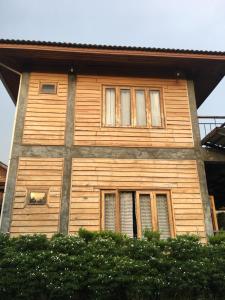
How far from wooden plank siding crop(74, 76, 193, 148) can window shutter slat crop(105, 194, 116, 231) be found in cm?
178

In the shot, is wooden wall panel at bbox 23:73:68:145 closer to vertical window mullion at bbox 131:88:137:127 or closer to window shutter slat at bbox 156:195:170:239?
vertical window mullion at bbox 131:88:137:127

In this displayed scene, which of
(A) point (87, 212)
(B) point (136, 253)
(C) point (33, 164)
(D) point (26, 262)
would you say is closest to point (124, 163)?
(A) point (87, 212)

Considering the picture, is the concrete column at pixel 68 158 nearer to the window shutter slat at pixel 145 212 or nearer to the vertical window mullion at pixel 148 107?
the window shutter slat at pixel 145 212

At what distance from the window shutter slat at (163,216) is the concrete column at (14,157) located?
14.1 ft

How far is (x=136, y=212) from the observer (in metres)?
10.0

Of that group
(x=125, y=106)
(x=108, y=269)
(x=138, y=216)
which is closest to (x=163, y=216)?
(x=138, y=216)

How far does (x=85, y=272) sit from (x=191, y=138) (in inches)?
241

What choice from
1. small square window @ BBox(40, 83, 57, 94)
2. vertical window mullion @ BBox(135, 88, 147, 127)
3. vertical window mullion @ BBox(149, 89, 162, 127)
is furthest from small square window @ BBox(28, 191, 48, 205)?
vertical window mullion @ BBox(149, 89, 162, 127)

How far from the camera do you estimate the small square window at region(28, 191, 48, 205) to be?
9.89m

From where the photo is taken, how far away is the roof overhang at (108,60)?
11445 mm

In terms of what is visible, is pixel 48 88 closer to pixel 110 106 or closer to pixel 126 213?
pixel 110 106

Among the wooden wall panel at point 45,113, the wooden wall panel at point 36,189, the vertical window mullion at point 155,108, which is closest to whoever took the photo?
the wooden wall panel at point 36,189

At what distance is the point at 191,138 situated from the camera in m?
11.3

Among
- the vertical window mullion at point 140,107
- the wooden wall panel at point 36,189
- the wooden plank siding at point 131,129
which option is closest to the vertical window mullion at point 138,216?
the wooden plank siding at point 131,129
